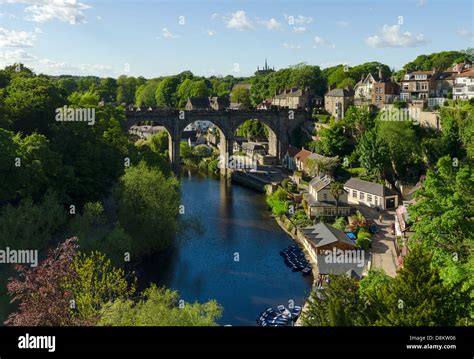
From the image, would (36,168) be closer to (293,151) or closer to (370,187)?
(370,187)

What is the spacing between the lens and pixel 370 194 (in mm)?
30750

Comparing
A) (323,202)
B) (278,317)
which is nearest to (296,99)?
(323,202)

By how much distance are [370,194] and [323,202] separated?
3320 mm

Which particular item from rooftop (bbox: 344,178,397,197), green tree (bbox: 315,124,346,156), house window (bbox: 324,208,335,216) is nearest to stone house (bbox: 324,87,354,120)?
green tree (bbox: 315,124,346,156)

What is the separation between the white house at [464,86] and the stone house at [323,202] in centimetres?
1452

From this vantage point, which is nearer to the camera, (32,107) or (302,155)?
(32,107)

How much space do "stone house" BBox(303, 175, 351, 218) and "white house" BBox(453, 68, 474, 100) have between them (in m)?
14.5

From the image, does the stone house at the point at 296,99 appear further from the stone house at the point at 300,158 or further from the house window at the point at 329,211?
the house window at the point at 329,211

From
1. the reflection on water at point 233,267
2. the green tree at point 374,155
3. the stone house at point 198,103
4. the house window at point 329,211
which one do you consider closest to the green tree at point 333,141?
the green tree at point 374,155

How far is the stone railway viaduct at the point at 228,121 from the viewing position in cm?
4550

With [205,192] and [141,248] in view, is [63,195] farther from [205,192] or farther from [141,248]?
[205,192]

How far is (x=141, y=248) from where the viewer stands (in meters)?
22.2

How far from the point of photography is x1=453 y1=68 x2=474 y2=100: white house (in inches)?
1464
